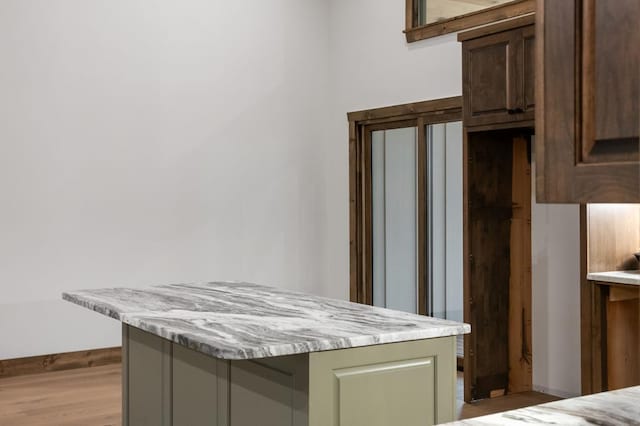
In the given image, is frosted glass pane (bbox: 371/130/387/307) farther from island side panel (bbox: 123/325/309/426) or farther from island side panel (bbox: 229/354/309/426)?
island side panel (bbox: 229/354/309/426)

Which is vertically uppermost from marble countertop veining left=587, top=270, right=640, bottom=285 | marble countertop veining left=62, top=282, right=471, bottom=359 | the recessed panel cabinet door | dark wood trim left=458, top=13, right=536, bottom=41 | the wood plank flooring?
dark wood trim left=458, top=13, right=536, bottom=41

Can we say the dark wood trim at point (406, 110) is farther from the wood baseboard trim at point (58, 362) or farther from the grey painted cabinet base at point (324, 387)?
the grey painted cabinet base at point (324, 387)

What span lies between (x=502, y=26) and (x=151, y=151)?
10.1ft

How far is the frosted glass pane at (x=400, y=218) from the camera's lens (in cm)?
659

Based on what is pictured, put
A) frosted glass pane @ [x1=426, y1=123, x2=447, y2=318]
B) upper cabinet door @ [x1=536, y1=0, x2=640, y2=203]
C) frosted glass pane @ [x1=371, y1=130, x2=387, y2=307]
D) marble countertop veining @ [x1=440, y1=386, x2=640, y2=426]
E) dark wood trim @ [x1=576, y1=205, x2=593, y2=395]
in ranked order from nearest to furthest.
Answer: upper cabinet door @ [x1=536, y1=0, x2=640, y2=203], marble countertop veining @ [x1=440, y1=386, x2=640, y2=426], dark wood trim @ [x1=576, y1=205, x2=593, y2=395], frosted glass pane @ [x1=426, y1=123, x2=447, y2=318], frosted glass pane @ [x1=371, y1=130, x2=387, y2=307]

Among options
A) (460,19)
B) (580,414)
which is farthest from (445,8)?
(580,414)

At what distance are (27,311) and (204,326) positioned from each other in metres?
3.75

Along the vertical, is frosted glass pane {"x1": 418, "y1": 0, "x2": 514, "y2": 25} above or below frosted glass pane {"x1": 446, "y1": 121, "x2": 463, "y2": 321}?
above

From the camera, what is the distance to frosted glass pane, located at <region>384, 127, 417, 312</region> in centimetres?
659

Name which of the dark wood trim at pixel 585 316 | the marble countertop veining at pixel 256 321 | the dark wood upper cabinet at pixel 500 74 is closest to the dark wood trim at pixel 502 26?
the dark wood upper cabinet at pixel 500 74

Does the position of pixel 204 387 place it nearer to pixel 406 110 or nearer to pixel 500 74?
pixel 500 74

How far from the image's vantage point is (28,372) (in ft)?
19.6

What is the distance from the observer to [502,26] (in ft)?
15.6

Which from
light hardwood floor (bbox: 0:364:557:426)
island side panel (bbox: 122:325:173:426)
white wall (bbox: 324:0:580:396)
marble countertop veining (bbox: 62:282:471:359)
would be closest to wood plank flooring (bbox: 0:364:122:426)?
light hardwood floor (bbox: 0:364:557:426)
